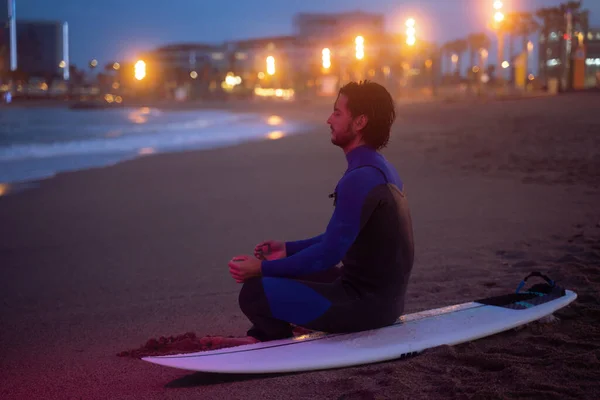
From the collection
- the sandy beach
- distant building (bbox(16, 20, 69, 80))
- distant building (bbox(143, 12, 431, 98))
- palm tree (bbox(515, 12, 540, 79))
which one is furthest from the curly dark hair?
distant building (bbox(16, 20, 69, 80))

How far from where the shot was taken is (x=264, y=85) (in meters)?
136

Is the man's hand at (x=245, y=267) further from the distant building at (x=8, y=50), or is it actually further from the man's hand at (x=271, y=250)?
the distant building at (x=8, y=50)

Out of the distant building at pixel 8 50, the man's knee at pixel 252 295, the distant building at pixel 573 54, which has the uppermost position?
the distant building at pixel 8 50

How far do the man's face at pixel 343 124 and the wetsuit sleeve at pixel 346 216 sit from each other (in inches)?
7.0

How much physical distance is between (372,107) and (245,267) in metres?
0.92

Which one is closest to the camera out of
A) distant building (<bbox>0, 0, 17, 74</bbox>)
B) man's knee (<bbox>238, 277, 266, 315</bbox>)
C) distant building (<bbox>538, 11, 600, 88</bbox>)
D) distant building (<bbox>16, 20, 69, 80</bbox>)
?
man's knee (<bbox>238, 277, 266, 315</bbox>)

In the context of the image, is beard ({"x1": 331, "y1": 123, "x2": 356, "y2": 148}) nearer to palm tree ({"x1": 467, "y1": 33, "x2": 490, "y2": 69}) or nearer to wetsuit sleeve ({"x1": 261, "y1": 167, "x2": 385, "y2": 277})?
wetsuit sleeve ({"x1": 261, "y1": 167, "x2": 385, "y2": 277})

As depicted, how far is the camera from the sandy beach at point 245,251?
3123 millimetres

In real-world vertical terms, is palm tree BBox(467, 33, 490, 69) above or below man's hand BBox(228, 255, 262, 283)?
above

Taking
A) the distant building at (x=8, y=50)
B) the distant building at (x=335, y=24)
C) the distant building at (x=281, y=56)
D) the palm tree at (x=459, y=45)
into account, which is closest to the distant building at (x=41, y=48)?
the distant building at (x=8, y=50)

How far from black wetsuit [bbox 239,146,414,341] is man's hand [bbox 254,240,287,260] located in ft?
0.53

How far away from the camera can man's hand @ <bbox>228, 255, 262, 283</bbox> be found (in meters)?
3.12

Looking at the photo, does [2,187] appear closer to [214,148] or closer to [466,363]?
[214,148]

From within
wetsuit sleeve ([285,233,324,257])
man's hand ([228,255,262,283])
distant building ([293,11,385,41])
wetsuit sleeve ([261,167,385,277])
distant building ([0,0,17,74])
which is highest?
distant building ([293,11,385,41])
